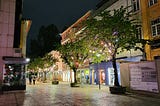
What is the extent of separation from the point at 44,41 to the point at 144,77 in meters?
58.9

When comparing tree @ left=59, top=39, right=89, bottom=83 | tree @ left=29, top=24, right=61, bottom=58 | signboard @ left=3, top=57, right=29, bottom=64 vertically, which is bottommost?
signboard @ left=3, top=57, right=29, bottom=64

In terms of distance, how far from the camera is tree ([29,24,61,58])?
2852 inches

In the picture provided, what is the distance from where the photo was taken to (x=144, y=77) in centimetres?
1694

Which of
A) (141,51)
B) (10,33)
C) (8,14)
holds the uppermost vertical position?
(8,14)

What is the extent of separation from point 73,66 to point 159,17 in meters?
14.8

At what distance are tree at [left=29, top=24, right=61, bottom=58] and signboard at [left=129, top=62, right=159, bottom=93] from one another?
2193 inches

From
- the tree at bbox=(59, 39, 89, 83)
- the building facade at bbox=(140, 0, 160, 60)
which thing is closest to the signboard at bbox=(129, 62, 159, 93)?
the building facade at bbox=(140, 0, 160, 60)

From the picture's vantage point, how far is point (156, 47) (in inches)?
815

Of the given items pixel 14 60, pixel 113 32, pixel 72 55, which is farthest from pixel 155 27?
pixel 14 60

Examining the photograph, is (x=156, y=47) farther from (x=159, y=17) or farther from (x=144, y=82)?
(x=144, y=82)

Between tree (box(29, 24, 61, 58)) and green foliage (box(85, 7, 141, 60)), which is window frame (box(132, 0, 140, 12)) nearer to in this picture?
green foliage (box(85, 7, 141, 60))

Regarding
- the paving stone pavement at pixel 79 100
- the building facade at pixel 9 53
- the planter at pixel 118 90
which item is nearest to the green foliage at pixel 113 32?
the planter at pixel 118 90

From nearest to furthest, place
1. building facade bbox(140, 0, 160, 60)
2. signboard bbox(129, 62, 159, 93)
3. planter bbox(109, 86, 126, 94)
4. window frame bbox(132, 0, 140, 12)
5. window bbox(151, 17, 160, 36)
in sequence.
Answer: signboard bbox(129, 62, 159, 93), planter bbox(109, 86, 126, 94), building facade bbox(140, 0, 160, 60), window bbox(151, 17, 160, 36), window frame bbox(132, 0, 140, 12)

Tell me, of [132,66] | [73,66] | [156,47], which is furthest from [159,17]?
[73,66]
